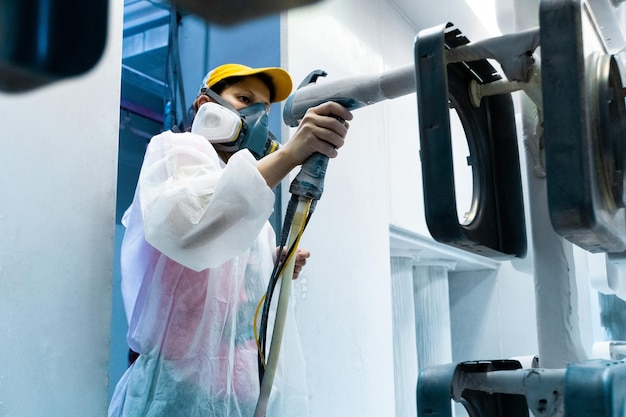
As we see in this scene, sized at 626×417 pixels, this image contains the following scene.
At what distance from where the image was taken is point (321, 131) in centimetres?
97

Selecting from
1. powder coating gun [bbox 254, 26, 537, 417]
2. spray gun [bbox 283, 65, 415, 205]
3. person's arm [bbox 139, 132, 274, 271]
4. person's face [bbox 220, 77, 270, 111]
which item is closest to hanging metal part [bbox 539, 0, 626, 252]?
powder coating gun [bbox 254, 26, 537, 417]

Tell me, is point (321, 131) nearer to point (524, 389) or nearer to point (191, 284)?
point (191, 284)

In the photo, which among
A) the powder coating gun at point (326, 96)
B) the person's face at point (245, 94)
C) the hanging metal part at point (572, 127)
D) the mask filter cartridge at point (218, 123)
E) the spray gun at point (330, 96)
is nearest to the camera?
the hanging metal part at point (572, 127)

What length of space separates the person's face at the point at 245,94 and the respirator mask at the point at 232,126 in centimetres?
2

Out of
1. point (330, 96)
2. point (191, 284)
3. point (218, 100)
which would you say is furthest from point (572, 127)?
point (218, 100)

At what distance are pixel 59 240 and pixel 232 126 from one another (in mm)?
445

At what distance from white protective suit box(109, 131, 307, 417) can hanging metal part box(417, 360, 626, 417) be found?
18.9 inches

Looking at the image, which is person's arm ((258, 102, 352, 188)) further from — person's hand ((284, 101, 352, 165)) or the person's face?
the person's face

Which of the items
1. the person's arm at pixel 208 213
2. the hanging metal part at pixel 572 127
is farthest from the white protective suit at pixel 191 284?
the hanging metal part at pixel 572 127

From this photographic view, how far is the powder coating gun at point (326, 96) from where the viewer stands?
25.9 inches

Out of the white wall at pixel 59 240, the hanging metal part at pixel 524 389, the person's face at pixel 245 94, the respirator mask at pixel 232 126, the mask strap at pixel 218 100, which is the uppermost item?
the person's face at pixel 245 94

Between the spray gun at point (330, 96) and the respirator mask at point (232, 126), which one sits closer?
the spray gun at point (330, 96)

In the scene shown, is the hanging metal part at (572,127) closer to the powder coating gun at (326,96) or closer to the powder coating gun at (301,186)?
the powder coating gun at (326,96)

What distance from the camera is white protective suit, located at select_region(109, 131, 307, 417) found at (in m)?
1.02
